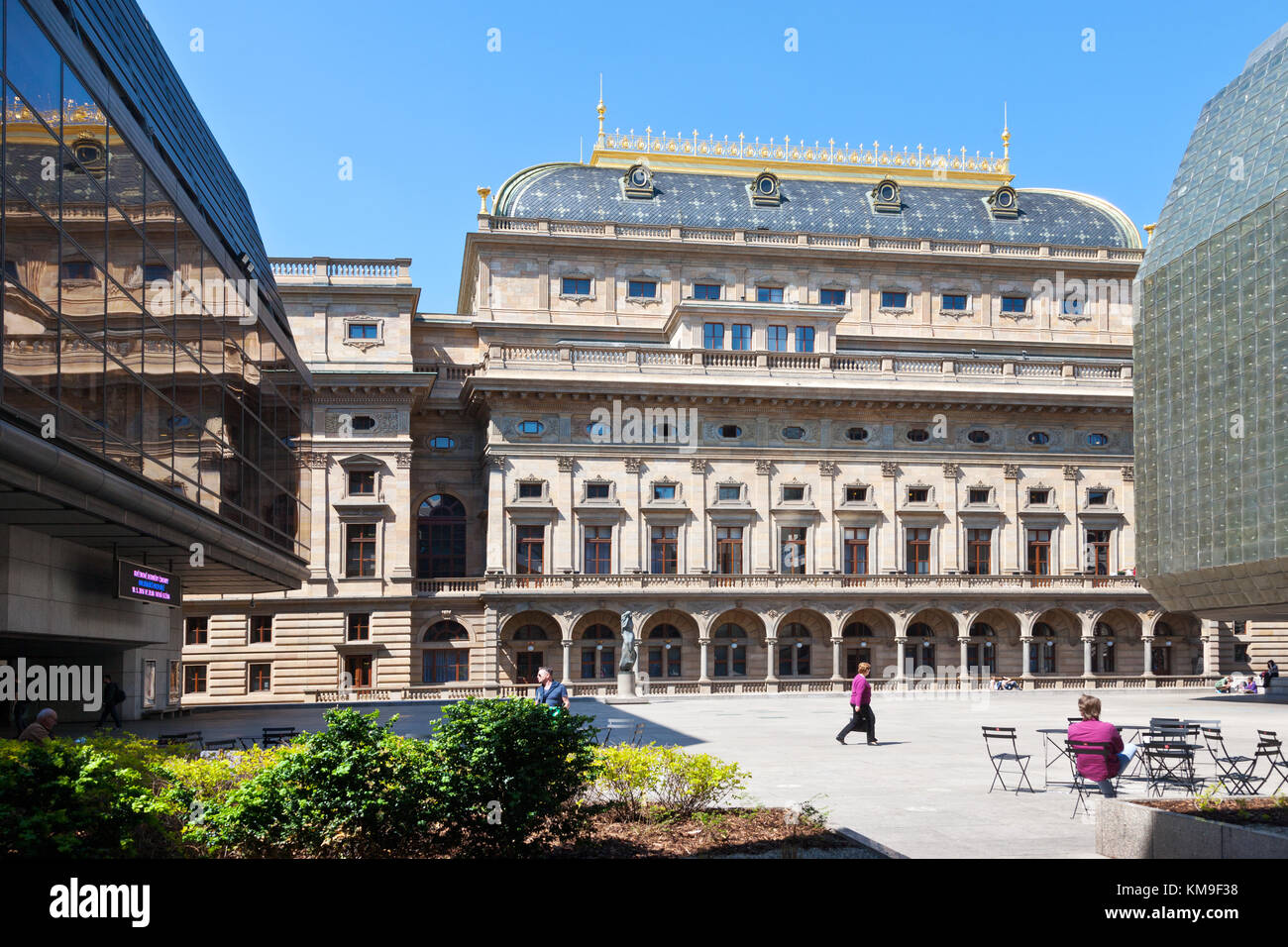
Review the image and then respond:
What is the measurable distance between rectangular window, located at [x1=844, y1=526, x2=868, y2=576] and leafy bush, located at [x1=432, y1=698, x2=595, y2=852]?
162ft

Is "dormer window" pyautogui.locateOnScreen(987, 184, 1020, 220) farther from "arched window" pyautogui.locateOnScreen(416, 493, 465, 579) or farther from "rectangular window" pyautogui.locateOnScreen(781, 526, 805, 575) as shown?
"arched window" pyautogui.locateOnScreen(416, 493, 465, 579)

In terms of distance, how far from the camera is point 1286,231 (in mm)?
30266

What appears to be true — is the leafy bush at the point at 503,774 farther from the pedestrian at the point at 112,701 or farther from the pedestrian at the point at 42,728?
the pedestrian at the point at 112,701

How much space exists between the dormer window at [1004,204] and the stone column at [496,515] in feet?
105

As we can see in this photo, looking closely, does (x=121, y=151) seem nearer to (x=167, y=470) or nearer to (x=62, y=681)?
(x=167, y=470)

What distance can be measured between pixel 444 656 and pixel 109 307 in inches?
1543

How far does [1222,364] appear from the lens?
33438 millimetres

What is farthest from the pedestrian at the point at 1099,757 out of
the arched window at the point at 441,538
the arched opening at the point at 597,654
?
the arched window at the point at 441,538

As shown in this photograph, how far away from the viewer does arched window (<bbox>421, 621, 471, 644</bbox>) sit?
58406 mm

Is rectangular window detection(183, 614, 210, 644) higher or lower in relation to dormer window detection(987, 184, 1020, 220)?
lower

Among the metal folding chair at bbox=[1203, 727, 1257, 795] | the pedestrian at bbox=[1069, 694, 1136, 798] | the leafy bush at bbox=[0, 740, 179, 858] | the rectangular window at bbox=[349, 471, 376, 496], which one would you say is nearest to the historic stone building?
the rectangular window at bbox=[349, 471, 376, 496]

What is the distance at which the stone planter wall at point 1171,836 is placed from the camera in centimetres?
1073

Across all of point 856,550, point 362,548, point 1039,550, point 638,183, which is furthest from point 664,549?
point 638,183

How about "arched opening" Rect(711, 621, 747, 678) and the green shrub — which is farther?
"arched opening" Rect(711, 621, 747, 678)
